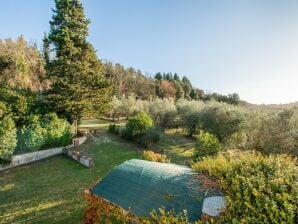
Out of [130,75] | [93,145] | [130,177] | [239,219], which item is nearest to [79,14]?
[93,145]

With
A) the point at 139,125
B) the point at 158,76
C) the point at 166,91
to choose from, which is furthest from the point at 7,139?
the point at 158,76

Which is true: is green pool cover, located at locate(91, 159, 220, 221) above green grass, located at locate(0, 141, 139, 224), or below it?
above

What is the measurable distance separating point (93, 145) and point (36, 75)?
32573 mm

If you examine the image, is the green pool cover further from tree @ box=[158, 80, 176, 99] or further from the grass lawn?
tree @ box=[158, 80, 176, 99]

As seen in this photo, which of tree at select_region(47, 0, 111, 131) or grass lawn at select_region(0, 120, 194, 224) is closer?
grass lawn at select_region(0, 120, 194, 224)

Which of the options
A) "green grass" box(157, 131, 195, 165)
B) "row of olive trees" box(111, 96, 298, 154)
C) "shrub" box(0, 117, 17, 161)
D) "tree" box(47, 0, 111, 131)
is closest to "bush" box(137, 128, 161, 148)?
"green grass" box(157, 131, 195, 165)

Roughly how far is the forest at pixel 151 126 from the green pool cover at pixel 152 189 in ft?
1.86

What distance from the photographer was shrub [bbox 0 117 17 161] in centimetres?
1630

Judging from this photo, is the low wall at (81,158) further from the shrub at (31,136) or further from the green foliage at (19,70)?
the green foliage at (19,70)

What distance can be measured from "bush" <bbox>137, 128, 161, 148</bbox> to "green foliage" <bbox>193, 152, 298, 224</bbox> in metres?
19.0

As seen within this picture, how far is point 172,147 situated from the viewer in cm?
2711

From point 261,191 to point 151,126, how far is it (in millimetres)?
21562

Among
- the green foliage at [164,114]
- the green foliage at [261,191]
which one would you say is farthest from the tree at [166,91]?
the green foliage at [261,191]

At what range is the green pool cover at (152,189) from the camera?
273 inches
